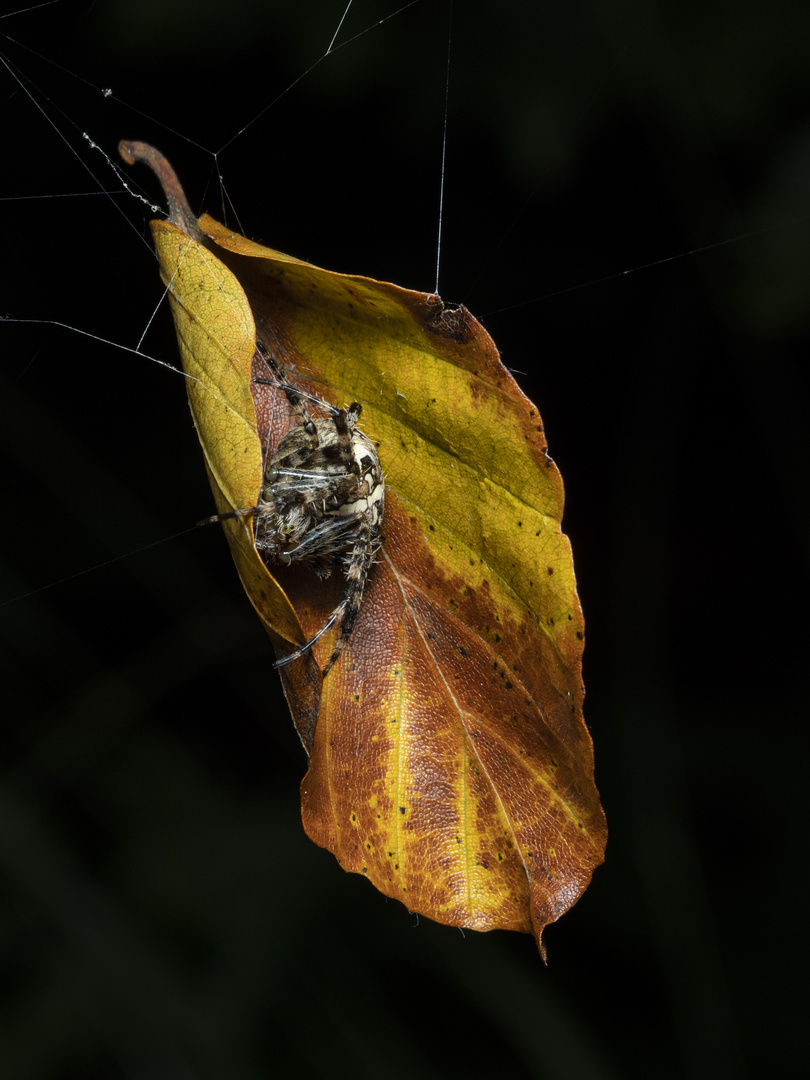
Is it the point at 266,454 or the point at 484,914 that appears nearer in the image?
the point at 484,914

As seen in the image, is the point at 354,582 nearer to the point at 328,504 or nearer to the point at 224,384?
the point at 328,504

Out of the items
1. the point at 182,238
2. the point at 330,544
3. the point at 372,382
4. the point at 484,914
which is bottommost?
the point at 484,914

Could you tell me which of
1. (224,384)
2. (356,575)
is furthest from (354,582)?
(224,384)

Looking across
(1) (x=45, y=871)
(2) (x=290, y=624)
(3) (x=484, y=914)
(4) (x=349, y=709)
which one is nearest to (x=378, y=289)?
(2) (x=290, y=624)

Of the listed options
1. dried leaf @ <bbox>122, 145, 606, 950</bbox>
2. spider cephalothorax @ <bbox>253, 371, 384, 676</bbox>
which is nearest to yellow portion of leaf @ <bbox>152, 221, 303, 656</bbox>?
dried leaf @ <bbox>122, 145, 606, 950</bbox>

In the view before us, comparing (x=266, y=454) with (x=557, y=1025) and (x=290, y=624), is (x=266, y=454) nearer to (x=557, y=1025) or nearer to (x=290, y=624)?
(x=290, y=624)

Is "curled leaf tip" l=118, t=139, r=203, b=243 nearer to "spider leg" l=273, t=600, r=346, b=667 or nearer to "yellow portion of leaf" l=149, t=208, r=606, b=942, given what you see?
"yellow portion of leaf" l=149, t=208, r=606, b=942

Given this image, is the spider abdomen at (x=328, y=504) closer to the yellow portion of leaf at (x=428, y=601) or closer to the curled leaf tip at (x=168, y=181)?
the yellow portion of leaf at (x=428, y=601)
